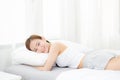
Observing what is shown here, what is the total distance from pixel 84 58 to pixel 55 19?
1.03 m

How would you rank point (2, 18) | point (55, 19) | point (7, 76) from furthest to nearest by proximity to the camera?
point (55, 19)
point (2, 18)
point (7, 76)

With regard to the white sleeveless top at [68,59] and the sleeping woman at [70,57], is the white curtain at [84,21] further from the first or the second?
the white sleeveless top at [68,59]

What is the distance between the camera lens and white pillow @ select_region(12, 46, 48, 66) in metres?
2.17

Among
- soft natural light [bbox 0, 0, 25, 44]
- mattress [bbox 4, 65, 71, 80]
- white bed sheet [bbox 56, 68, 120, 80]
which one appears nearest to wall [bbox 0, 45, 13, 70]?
soft natural light [bbox 0, 0, 25, 44]

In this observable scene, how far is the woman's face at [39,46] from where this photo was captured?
2240mm

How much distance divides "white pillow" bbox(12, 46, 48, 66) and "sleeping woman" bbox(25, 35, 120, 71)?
43mm

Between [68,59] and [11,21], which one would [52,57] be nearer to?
[68,59]

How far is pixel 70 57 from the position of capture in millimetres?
2154

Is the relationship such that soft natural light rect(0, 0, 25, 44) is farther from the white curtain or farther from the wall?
the white curtain

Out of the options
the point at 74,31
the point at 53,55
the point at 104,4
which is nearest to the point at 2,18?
the point at 53,55

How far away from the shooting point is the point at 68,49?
7.22ft

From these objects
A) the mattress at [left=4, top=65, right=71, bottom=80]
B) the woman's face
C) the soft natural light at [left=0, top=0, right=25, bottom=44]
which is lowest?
the mattress at [left=4, top=65, right=71, bottom=80]

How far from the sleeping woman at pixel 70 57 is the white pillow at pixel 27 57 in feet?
0.14

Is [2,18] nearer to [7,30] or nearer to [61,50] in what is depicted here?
[7,30]
